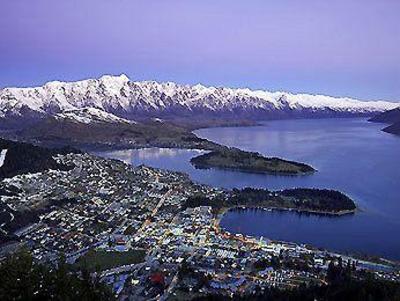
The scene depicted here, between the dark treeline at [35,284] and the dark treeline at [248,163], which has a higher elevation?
the dark treeline at [35,284]

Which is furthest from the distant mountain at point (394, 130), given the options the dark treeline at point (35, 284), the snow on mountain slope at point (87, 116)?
the dark treeline at point (35, 284)

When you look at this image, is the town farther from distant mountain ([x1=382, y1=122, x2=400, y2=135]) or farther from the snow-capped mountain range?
the snow-capped mountain range

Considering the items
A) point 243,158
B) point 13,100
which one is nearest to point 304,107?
point 13,100

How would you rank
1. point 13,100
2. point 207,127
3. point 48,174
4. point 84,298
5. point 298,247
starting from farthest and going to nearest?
point 13,100
point 207,127
point 48,174
point 298,247
point 84,298

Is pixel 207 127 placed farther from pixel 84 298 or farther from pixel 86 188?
A: pixel 84 298

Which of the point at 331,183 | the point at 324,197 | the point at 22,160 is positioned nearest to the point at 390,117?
the point at 331,183

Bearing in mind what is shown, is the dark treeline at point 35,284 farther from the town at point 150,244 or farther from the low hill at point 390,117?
the low hill at point 390,117

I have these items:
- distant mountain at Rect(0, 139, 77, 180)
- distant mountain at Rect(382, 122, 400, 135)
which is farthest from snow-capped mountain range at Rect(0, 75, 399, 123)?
distant mountain at Rect(0, 139, 77, 180)
